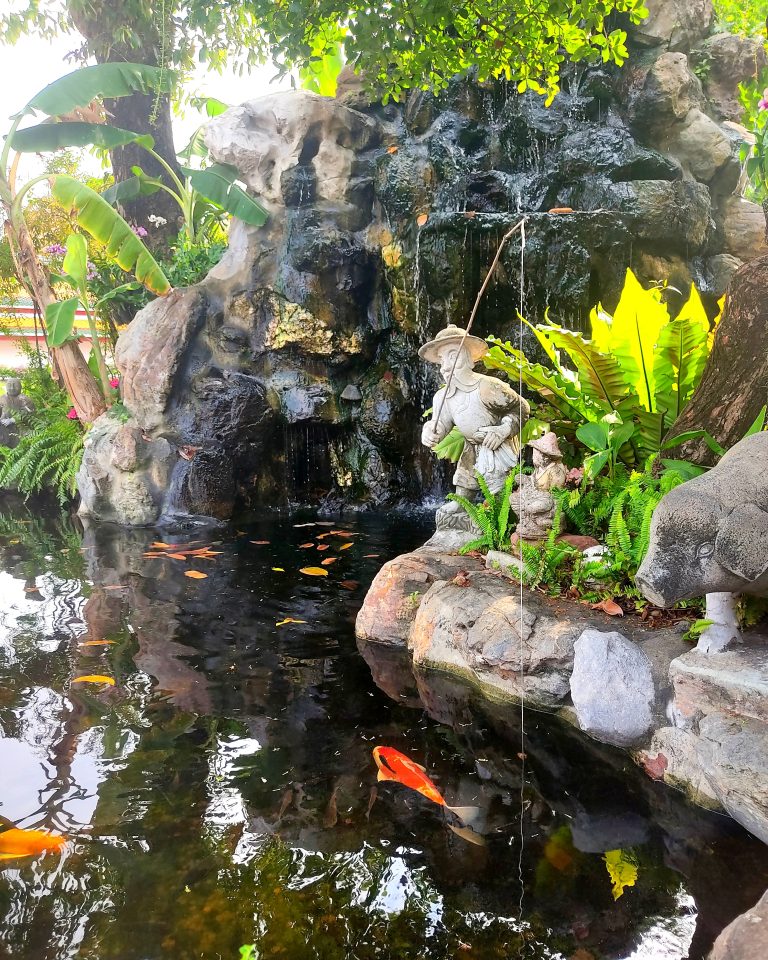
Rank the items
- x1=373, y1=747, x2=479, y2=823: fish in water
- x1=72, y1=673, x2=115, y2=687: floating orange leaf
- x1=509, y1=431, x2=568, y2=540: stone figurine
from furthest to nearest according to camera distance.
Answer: x1=509, y1=431, x2=568, y2=540: stone figurine
x1=72, y1=673, x2=115, y2=687: floating orange leaf
x1=373, y1=747, x2=479, y2=823: fish in water

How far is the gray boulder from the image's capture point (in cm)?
304

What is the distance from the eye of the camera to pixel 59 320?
916 centimetres

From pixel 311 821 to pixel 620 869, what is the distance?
1.18m

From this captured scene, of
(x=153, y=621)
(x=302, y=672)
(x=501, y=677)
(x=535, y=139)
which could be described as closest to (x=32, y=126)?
(x=535, y=139)

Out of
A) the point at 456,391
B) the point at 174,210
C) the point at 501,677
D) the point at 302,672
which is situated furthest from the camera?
the point at 174,210

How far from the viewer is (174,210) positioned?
11211 mm

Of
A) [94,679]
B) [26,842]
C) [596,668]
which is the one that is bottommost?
→ [94,679]

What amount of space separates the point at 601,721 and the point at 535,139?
7.85m

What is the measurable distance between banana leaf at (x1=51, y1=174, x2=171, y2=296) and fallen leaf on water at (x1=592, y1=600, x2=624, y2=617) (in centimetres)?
741

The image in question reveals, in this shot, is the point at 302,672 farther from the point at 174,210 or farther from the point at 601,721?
the point at 174,210

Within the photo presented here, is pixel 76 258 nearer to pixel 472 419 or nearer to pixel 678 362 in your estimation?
pixel 472 419

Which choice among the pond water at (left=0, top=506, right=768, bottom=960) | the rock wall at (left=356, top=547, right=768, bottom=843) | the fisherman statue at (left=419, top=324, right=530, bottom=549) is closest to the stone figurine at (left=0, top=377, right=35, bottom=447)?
the pond water at (left=0, top=506, right=768, bottom=960)

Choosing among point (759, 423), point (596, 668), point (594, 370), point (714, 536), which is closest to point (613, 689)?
point (596, 668)

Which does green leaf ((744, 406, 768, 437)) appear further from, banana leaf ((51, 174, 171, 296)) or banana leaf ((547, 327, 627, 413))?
banana leaf ((51, 174, 171, 296))
